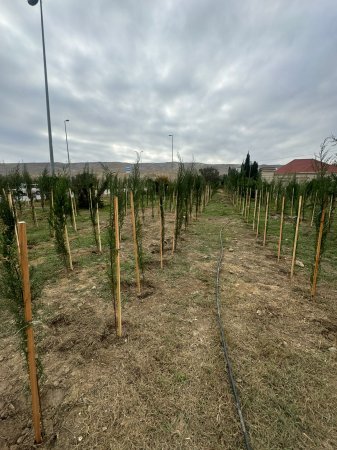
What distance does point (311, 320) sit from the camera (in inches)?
129

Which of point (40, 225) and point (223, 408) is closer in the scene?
point (223, 408)

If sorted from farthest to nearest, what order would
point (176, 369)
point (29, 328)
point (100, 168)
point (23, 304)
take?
point (100, 168) < point (176, 369) < point (23, 304) < point (29, 328)

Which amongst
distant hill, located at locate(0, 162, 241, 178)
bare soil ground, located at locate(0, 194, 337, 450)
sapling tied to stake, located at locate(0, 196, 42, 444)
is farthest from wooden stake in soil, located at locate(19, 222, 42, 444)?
distant hill, located at locate(0, 162, 241, 178)

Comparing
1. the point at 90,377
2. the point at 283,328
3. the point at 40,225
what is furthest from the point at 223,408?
the point at 40,225

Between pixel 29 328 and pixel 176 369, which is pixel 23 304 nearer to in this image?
pixel 29 328

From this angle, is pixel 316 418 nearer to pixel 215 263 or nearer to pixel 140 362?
pixel 140 362

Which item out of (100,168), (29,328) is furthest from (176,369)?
(100,168)

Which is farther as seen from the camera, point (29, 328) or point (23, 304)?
point (23, 304)

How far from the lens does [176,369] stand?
2402 millimetres

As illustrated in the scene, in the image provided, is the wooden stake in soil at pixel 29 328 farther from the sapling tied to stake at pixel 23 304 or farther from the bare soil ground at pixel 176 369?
the bare soil ground at pixel 176 369

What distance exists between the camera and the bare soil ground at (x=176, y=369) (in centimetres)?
181

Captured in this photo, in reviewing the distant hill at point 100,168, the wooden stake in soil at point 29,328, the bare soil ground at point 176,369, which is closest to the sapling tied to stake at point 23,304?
the wooden stake in soil at point 29,328

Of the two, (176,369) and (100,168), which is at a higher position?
(100,168)

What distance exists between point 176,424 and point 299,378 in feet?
4.28
